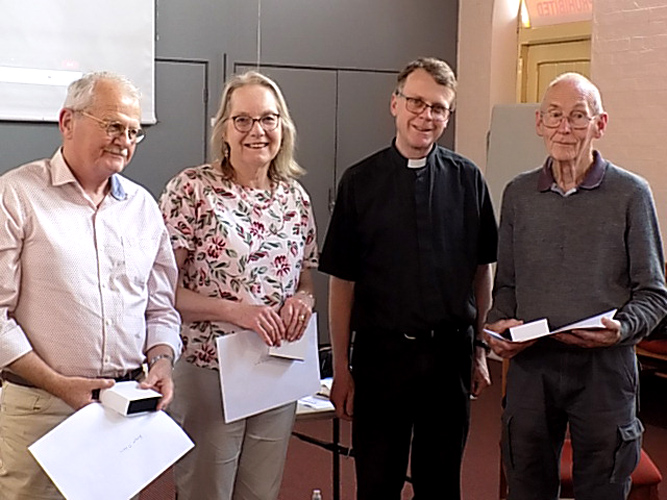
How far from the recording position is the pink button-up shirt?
201 cm

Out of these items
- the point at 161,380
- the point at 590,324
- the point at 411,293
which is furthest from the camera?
the point at 411,293

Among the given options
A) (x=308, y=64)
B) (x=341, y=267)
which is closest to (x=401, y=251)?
(x=341, y=267)

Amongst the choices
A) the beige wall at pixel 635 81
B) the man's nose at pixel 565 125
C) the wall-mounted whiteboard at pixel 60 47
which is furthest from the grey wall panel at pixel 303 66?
the man's nose at pixel 565 125

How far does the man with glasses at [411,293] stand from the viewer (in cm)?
268

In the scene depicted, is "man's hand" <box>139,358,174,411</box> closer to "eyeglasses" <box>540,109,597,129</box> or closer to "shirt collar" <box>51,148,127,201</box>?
"shirt collar" <box>51,148,127,201</box>

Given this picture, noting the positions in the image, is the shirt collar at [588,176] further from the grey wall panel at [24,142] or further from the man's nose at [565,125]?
the grey wall panel at [24,142]

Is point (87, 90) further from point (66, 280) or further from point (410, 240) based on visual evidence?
point (410, 240)

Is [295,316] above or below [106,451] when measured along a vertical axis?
above

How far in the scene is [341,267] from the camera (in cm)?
276

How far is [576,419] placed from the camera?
8.14 ft

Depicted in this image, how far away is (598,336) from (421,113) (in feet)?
2.58

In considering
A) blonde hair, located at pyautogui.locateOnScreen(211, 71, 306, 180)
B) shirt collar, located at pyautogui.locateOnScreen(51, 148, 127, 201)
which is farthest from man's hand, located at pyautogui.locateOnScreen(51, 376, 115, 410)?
blonde hair, located at pyautogui.locateOnScreen(211, 71, 306, 180)

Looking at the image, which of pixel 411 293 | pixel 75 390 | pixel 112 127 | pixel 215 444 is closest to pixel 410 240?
pixel 411 293

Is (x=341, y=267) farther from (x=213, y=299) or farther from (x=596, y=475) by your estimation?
(x=596, y=475)
